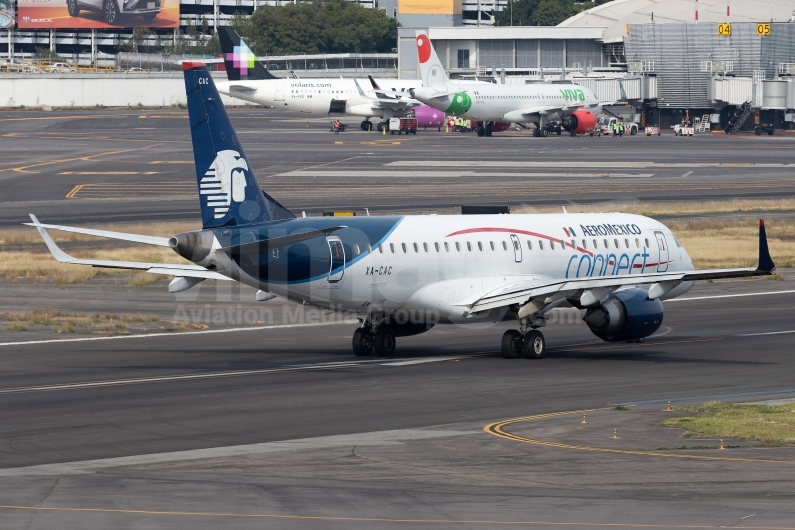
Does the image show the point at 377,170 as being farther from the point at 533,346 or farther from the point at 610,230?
the point at 533,346

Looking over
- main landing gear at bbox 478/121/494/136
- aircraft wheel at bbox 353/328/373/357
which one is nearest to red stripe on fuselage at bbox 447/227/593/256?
aircraft wheel at bbox 353/328/373/357

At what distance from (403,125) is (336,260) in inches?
4666

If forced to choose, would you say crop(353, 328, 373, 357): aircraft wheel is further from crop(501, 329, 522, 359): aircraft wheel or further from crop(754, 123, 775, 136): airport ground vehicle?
crop(754, 123, 775, 136): airport ground vehicle

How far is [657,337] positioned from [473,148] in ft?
288

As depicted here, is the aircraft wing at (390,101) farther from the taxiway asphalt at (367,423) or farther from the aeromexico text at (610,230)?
the aeromexico text at (610,230)

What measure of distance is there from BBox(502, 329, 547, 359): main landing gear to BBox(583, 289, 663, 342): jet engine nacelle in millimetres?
1471

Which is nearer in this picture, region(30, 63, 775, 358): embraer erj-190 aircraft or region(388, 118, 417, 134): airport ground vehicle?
region(30, 63, 775, 358): embraer erj-190 aircraft

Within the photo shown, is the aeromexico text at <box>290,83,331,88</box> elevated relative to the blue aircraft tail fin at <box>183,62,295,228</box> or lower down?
elevated

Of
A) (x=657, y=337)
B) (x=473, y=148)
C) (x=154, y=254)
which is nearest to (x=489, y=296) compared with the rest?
(x=657, y=337)

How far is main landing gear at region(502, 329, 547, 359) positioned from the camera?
120ft

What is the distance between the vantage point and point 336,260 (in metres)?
34.2

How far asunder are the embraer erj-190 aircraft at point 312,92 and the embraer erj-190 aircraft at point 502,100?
10034 mm

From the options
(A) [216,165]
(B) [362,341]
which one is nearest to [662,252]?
(B) [362,341]

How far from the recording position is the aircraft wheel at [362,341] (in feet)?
122
